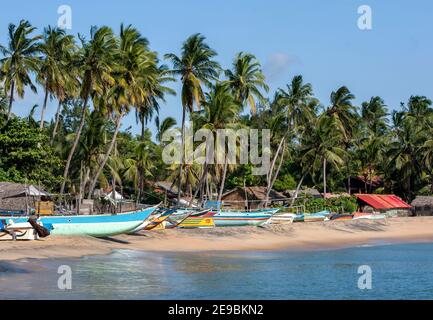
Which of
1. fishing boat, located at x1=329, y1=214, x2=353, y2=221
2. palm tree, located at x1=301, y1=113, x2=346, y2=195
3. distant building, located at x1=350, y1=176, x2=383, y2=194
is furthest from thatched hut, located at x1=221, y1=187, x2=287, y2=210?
distant building, located at x1=350, y1=176, x2=383, y2=194

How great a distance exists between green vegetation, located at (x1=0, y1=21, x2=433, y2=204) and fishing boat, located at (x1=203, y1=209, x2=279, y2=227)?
736 cm

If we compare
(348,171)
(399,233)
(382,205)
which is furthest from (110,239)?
(348,171)

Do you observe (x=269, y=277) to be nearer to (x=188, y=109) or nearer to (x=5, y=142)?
(x=5, y=142)

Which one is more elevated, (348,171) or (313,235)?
(348,171)

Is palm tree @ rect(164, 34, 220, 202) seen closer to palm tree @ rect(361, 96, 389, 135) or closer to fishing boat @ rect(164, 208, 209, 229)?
fishing boat @ rect(164, 208, 209, 229)

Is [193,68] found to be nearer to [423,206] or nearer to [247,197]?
[247,197]

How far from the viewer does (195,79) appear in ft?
158

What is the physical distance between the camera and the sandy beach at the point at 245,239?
26312 millimetres

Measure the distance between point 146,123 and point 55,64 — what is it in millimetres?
9729

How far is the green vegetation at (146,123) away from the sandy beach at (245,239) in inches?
335

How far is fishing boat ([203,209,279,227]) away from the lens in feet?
136

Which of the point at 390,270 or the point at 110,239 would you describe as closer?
the point at 390,270
